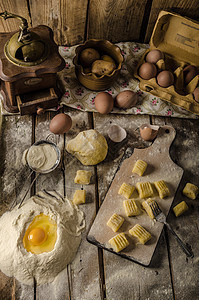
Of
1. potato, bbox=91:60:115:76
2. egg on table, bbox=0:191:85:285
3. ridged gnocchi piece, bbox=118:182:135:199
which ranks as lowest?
egg on table, bbox=0:191:85:285

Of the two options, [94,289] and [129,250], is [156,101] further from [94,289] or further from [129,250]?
[94,289]

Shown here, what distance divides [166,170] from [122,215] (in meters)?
0.42

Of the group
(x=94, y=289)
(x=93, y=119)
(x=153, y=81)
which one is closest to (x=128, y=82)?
(x=153, y=81)

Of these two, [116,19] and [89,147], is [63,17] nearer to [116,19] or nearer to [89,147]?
[116,19]

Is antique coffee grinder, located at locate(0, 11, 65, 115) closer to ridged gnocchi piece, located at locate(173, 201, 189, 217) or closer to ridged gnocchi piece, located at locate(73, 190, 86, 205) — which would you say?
ridged gnocchi piece, located at locate(73, 190, 86, 205)

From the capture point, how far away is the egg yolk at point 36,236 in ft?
5.74

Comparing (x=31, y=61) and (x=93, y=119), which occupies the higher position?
(x=31, y=61)

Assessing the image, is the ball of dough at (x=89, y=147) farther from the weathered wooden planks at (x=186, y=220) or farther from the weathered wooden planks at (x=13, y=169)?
the weathered wooden planks at (x=186, y=220)

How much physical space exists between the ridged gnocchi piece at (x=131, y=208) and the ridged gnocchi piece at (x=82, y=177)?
0.27 m

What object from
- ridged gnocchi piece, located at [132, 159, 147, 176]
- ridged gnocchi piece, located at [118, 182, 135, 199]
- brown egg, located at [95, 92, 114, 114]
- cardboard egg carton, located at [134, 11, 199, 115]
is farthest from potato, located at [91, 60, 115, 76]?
ridged gnocchi piece, located at [118, 182, 135, 199]

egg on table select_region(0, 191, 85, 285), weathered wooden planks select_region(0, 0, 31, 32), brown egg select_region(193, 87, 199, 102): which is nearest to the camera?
egg on table select_region(0, 191, 85, 285)

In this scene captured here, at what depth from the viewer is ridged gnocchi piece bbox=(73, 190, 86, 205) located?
1.92 metres

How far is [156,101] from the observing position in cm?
226

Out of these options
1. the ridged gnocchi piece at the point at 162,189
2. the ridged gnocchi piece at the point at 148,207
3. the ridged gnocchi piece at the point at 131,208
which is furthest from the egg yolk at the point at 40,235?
the ridged gnocchi piece at the point at 162,189
